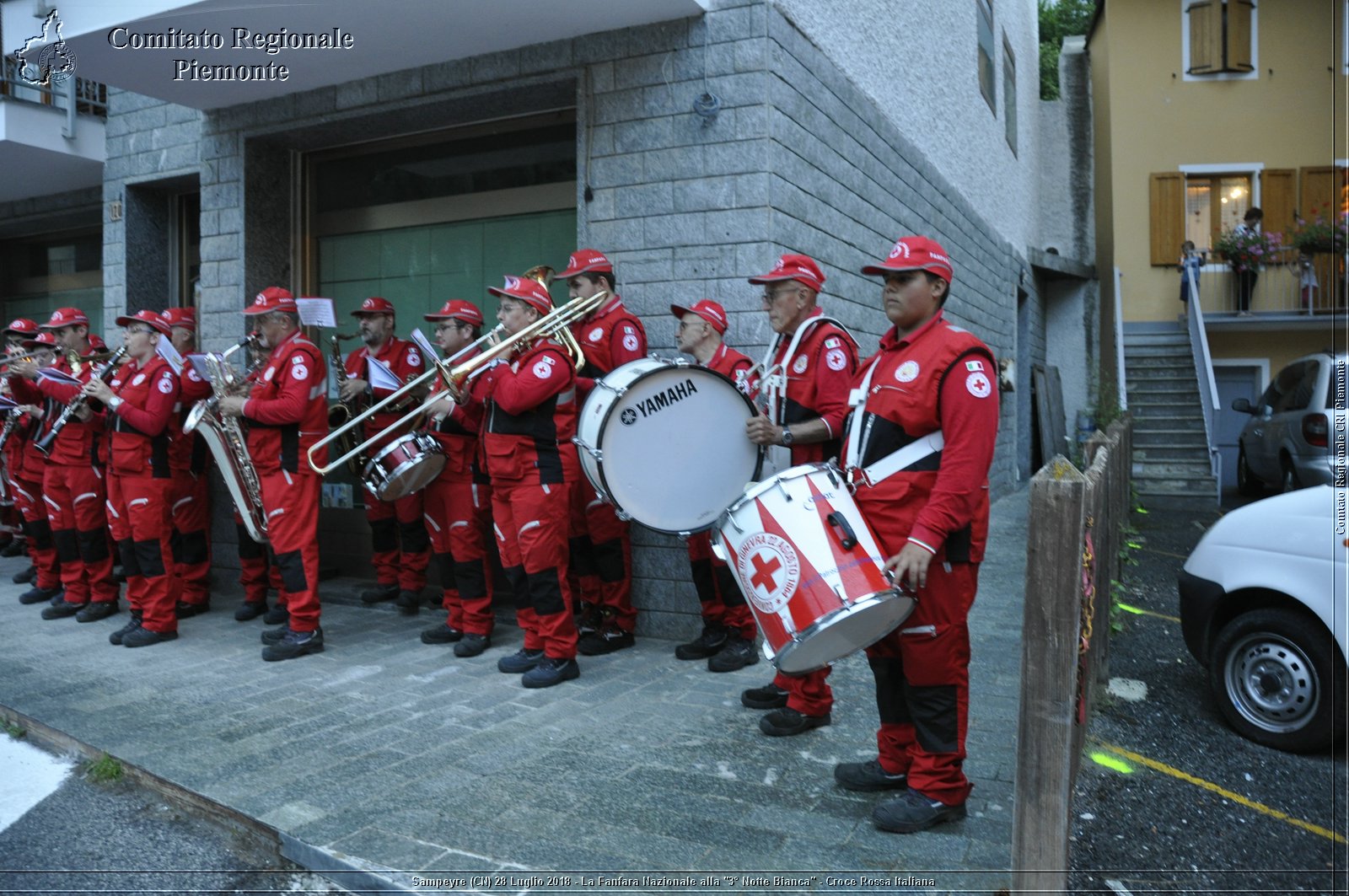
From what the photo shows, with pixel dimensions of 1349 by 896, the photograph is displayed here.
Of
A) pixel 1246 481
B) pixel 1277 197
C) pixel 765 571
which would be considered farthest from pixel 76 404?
pixel 1277 197

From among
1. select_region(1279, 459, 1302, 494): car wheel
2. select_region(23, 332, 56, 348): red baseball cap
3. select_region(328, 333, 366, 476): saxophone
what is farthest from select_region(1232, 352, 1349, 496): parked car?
select_region(23, 332, 56, 348): red baseball cap

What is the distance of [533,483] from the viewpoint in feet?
17.7

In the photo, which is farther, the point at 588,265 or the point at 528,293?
the point at 588,265

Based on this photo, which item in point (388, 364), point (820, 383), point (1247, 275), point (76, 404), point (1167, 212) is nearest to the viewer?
point (820, 383)

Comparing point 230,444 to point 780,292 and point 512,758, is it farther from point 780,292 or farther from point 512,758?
point 780,292

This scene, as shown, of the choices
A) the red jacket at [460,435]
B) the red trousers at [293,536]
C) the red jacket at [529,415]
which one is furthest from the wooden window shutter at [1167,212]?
the red trousers at [293,536]

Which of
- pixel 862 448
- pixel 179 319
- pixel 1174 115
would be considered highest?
pixel 1174 115

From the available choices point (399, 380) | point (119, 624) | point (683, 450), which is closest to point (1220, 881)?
point (683, 450)

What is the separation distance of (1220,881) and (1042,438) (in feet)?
45.8

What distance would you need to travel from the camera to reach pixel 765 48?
19.8ft

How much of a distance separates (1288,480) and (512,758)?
1054cm

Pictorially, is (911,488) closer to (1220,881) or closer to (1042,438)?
(1220,881)

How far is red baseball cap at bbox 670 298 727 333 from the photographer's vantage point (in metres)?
5.72

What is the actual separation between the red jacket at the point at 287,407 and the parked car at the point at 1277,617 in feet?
16.1
